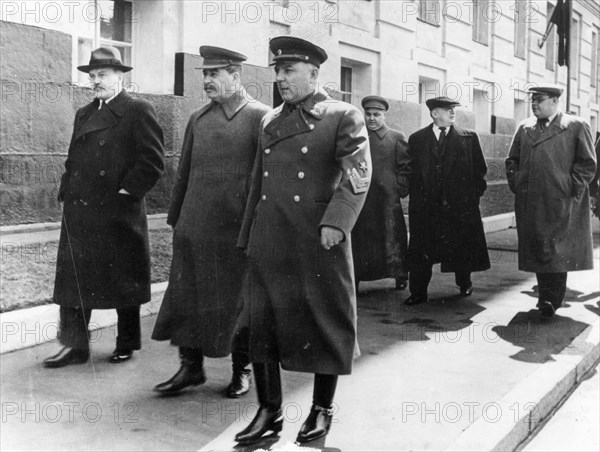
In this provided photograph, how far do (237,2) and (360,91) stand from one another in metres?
3.83

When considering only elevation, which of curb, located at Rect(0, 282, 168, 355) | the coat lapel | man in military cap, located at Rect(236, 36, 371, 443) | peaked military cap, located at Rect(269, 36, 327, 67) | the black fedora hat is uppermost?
the black fedora hat

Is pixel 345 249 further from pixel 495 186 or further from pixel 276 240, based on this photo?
pixel 495 186

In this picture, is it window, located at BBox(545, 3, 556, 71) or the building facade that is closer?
the building facade

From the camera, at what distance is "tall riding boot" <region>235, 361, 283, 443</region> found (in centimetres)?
404

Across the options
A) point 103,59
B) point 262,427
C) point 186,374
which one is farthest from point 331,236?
→ point 103,59

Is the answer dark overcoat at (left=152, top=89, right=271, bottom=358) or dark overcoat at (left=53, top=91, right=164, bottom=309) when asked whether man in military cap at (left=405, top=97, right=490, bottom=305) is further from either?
dark overcoat at (left=152, top=89, right=271, bottom=358)

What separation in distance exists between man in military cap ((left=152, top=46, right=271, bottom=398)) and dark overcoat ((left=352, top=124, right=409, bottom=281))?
3.35 metres

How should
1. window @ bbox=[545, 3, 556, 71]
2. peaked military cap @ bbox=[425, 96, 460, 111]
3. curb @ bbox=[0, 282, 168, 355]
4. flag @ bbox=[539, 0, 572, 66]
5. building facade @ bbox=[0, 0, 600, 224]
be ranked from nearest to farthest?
curb @ bbox=[0, 282, 168, 355], building facade @ bbox=[0, 0, 600, 224], peaked military cap @ bbox=[425, 96, 460, 111], flag @ bbox=[539, 0, 572, 66], window @ bbox=[545, 3, 556, 71]

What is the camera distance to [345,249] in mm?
4059

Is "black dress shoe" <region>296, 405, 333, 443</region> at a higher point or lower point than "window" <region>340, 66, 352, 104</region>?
lower

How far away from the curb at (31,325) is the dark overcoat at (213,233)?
1.36 metres

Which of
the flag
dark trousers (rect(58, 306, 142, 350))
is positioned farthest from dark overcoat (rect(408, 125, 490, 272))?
the flag

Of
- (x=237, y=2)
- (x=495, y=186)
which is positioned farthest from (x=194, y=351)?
(x=495, y=186)

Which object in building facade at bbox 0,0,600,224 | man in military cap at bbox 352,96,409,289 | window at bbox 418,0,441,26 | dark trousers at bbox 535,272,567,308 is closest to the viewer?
building facade at bbox 0,0,600,224
